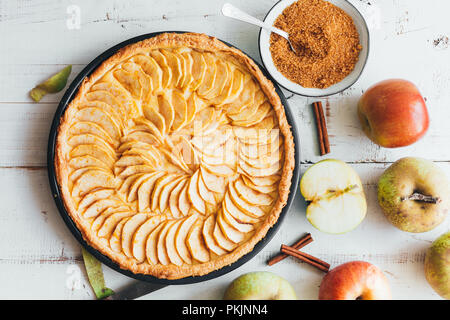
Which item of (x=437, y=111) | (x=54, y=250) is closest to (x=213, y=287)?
(x=54, y=250)

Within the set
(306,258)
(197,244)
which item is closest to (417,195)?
(306,258)

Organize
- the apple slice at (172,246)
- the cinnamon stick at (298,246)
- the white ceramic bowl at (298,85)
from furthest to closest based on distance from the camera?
1. the cinnamon stick at (298,246)
2. the white ceramic bowl at (298,85)
3. the apple slice at (172,246)

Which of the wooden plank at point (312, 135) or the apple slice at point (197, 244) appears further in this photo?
the wooden plank at point (312, 135)

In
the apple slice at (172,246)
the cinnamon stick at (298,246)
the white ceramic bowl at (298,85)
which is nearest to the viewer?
the apple slice at (172,246)

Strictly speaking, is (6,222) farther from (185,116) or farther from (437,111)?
(437,111)

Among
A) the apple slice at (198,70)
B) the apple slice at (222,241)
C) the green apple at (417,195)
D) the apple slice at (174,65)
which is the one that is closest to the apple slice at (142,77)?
the apple slice at (174,65)

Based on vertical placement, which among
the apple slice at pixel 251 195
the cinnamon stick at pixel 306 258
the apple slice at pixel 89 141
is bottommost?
the cinnamon stick at pixel 306 258

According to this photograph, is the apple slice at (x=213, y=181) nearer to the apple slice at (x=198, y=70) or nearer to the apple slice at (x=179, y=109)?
the apple slice at (x=179, y=109)

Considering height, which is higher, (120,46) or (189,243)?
(120,46)

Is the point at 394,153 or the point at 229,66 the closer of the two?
the point at 229,66
